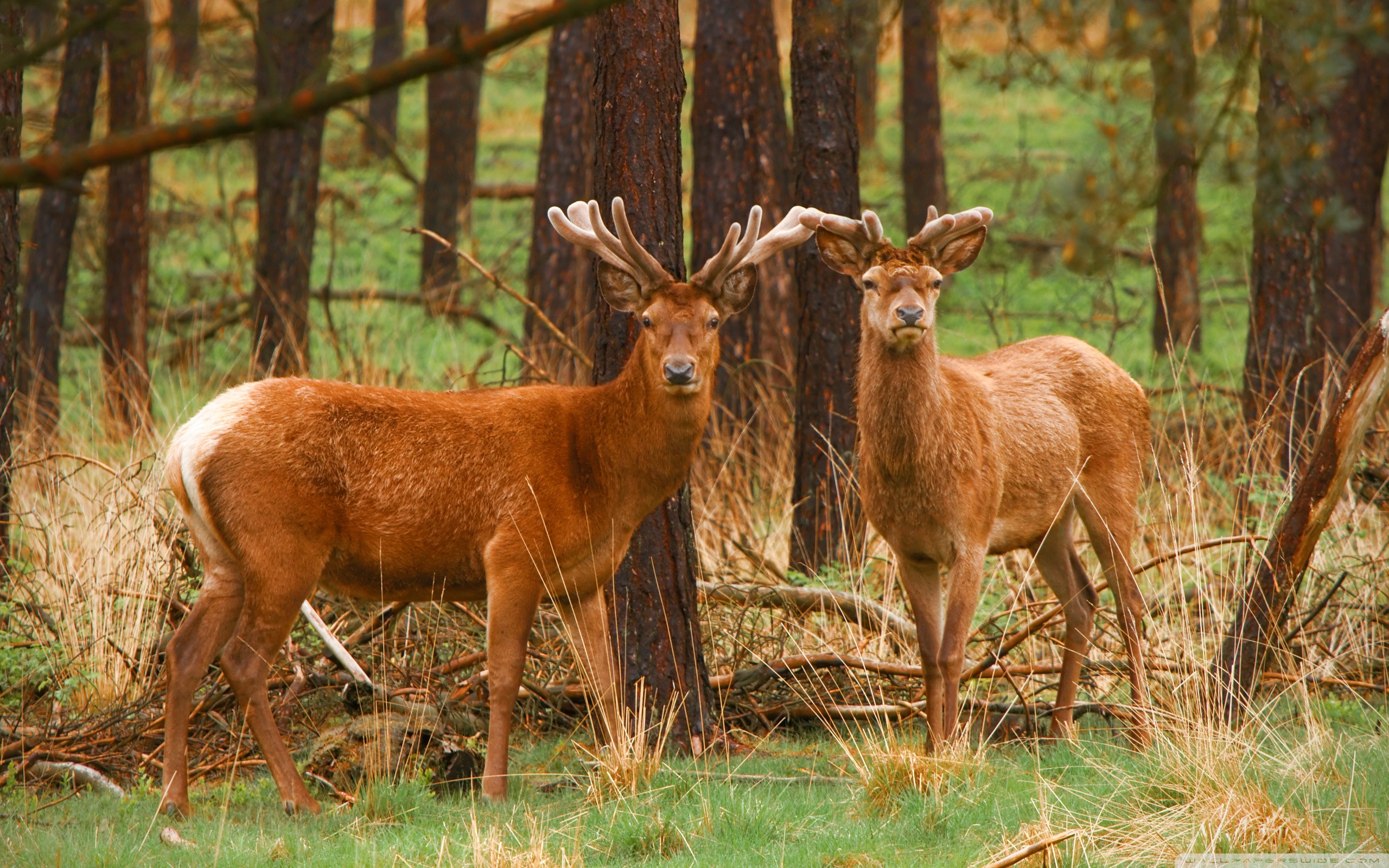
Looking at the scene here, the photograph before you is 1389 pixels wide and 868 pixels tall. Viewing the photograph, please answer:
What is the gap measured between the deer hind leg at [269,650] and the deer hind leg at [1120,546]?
153 inches

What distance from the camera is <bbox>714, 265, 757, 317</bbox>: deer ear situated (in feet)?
20.3

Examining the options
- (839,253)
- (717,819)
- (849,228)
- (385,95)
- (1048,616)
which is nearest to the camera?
(717,819)

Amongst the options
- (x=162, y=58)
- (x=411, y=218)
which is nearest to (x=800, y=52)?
(x=162, y=58)

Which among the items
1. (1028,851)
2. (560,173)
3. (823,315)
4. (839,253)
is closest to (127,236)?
(560,173)

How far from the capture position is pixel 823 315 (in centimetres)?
881

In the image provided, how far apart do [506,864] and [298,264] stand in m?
11.7

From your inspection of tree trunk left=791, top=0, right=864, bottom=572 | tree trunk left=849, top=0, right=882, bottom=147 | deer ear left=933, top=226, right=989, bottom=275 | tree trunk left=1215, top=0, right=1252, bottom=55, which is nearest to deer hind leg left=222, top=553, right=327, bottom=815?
tree trunk left=849, top=0, right=882, bottom=147

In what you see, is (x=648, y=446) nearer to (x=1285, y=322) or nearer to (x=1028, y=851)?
(x=1028, y=851)

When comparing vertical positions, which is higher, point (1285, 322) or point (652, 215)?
point (652, 215)

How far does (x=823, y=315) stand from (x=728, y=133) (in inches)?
124

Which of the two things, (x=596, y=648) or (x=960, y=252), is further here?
(x=960, y=252)

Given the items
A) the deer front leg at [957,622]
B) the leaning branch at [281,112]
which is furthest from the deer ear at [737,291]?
the leaning branch at [281,112]

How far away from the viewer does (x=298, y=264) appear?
14914 mm

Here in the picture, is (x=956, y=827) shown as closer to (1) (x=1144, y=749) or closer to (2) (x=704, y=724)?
(1) (x=1144, y=749)
